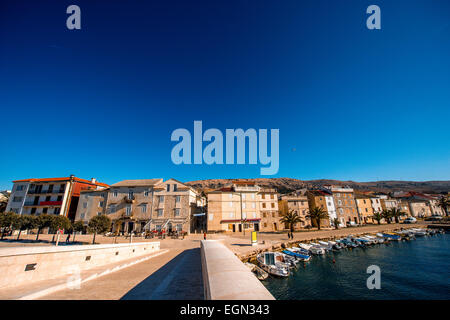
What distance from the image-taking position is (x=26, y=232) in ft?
121

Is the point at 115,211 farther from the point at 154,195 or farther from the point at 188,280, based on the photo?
the point at 188,280

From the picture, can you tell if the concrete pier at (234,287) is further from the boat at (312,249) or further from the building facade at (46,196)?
the building facade at (46,196)

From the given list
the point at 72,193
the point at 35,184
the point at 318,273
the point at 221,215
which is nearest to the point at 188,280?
the point at 318,273

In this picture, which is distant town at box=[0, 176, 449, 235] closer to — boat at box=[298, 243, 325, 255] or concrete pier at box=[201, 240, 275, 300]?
boat at box=[298, 243, 325, 255]

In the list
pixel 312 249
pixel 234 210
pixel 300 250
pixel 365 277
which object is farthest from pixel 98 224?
pixel 365 277

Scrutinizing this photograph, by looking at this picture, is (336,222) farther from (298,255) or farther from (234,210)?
(298,255)

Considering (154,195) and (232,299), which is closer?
(232,299)

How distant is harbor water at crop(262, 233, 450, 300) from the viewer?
51.5 feet

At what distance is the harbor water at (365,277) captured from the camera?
1571cm

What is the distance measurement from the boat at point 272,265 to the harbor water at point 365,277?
57 cm
